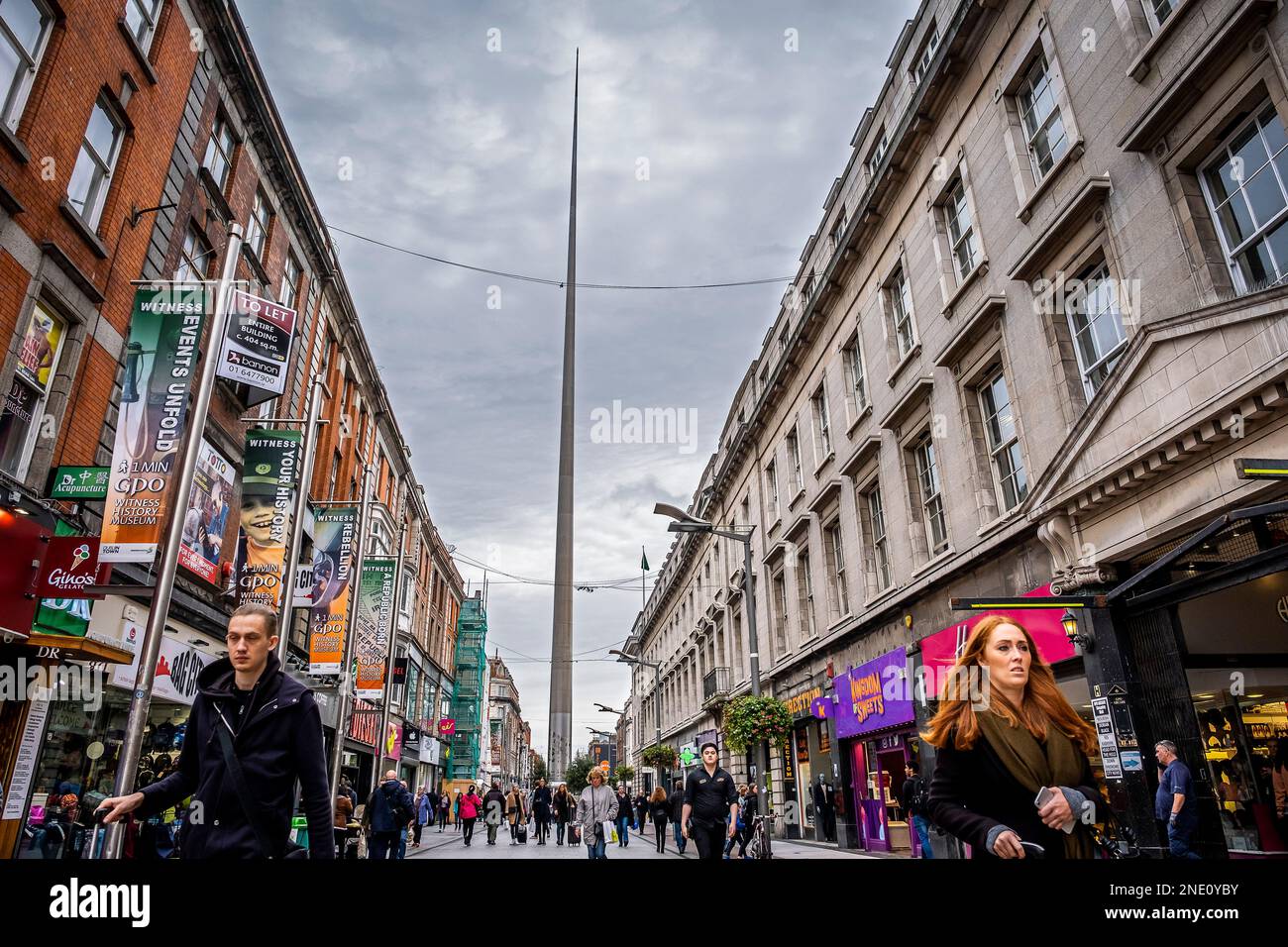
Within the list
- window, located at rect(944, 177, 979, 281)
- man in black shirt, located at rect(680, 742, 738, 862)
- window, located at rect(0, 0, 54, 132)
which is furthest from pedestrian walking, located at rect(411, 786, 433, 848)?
window, located at rect(944, 177, 979, 281)

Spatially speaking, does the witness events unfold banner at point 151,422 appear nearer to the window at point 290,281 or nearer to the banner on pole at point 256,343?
the banner on pole at point 256,343

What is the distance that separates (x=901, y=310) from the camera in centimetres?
1845

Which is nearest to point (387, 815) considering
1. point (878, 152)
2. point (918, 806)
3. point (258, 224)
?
point (918, 806)

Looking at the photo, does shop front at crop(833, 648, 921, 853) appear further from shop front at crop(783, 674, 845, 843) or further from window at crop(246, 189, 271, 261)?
window at crop(246, 189, 271, 261)

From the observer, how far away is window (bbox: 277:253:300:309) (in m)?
21.3

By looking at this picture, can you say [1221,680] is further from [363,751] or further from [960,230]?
[363,751]

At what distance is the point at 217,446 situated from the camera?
54.0 feet

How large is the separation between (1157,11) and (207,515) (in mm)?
18285

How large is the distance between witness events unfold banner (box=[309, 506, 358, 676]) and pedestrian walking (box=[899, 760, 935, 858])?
14.0m

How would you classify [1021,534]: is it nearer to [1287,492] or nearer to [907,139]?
[1287,492]

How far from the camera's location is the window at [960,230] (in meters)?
15.3
